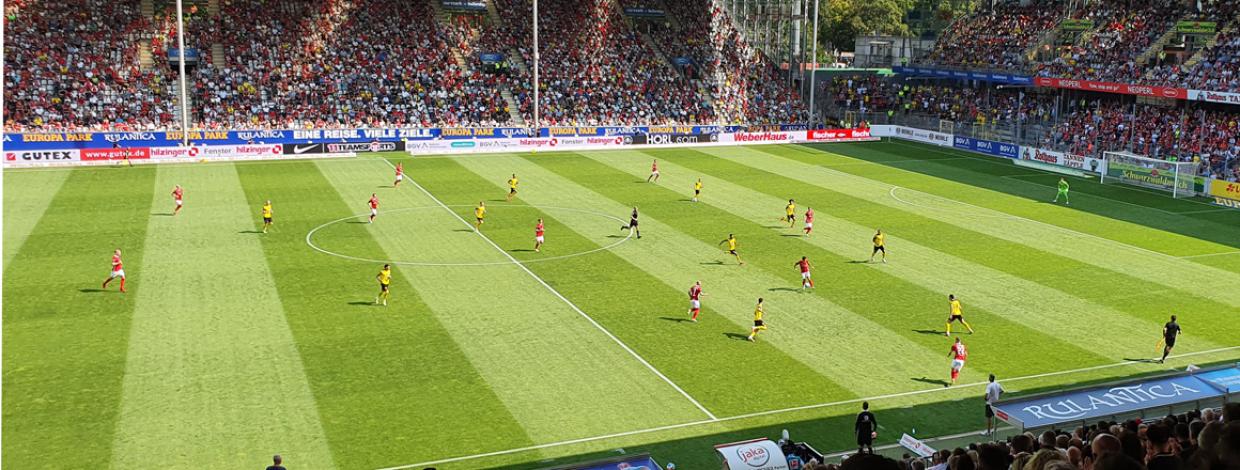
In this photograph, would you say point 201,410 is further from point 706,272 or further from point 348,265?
point 706,272

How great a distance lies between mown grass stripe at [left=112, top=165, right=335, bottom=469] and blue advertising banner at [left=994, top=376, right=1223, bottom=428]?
466 inches

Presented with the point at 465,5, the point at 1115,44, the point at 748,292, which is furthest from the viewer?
the point at 465,5

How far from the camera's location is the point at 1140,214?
45031mm

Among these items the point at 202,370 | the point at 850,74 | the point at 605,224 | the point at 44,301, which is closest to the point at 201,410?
the point at 202,370

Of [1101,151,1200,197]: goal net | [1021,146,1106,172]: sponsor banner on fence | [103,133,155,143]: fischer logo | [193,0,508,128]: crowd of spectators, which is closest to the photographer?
[1101,151,1200,197]: goal net

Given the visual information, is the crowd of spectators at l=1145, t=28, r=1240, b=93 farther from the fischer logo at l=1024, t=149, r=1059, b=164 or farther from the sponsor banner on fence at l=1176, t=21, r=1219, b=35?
the fischer logo at l=1024, t=149, r=1059, b=164

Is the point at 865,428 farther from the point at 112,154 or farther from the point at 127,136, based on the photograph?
the point at 127,136

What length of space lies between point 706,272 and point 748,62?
52745 mm

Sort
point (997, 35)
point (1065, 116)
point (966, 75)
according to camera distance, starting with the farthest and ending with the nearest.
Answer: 1. point (997, 35)
2. point (966, 75)
3. point (1065, 116)

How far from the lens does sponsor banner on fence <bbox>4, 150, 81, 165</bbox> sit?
5406 centimetres

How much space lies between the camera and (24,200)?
4450 cm

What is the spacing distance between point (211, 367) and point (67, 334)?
4.90m

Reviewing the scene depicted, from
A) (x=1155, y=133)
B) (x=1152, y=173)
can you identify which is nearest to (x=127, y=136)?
(x=1152, y=173)

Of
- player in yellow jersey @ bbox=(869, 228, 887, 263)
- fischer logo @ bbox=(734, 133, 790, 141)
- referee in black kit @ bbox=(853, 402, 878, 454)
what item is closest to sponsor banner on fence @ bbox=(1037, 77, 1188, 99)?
fischer logo @ bbox=(734, 133, 790, 141)
